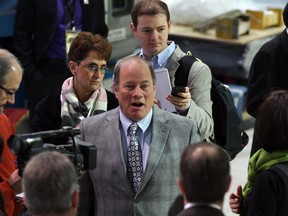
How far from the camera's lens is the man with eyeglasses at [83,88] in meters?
4.48

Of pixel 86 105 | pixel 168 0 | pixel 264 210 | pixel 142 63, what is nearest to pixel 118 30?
pixel 168 0

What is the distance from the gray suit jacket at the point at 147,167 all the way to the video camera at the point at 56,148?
29 centimetres

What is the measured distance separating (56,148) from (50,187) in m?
0.61

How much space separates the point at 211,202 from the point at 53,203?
0.62 metres

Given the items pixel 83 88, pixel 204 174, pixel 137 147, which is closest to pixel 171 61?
pixel 83 88

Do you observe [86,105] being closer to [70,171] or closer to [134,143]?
[134,143]

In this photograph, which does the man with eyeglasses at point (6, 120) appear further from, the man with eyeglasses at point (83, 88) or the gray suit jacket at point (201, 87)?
the gray suit jacket at point (201, 87)

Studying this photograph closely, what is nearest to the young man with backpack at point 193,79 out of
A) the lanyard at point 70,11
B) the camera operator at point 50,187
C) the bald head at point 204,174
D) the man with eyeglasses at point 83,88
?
the man with eyeglasses at point 83,88

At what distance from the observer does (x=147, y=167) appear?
3.85m

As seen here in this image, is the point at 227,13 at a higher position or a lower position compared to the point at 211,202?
lower

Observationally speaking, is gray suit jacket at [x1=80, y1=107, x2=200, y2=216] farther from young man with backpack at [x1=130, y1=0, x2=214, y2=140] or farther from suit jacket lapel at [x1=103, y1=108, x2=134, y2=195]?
young man with backpack at [x1=130, y1=0, x2=214, y2=140]

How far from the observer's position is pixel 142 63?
13.0 ft

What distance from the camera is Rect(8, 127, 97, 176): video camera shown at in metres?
3.39

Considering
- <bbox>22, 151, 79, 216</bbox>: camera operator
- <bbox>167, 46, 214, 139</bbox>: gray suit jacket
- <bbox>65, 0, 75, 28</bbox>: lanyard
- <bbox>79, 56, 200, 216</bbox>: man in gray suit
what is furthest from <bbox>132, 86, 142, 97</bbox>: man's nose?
<bbox>65, 0, 75, 28</bbox>: lanyard
